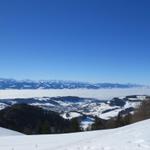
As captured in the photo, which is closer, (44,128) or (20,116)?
(44,128)

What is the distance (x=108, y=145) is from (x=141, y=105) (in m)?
49.4

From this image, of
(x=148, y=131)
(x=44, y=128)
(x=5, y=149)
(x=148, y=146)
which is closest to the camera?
(x=148, y=146)

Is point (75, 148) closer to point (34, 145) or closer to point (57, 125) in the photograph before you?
point (34, 145)

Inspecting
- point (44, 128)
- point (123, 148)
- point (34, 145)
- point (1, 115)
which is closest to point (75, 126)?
point (44, 128)

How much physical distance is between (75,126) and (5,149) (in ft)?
175

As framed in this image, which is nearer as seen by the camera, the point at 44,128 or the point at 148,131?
the point at 148,131

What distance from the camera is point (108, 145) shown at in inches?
460

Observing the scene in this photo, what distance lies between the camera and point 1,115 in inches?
4053

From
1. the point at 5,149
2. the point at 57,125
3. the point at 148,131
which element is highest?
the point at 148,131

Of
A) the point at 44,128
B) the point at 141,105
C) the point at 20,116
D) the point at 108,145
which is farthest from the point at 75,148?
the point at 20,116

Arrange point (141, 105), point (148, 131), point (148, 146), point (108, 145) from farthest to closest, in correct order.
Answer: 1. point (141, 105)
2. point (148, 131)
3. point (108, 145)
4. point (148, 146)

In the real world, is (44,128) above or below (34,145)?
below

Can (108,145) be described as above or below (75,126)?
above

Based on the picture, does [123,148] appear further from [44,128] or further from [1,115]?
[1,115]
